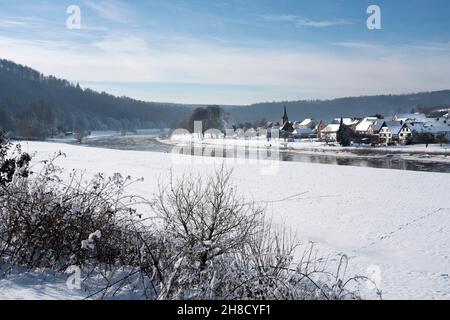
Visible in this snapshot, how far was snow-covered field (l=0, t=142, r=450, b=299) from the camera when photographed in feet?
36.2

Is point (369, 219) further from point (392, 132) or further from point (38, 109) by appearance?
point (38, 109)

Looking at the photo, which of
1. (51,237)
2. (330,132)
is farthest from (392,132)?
(51,237)

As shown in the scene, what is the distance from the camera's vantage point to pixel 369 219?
1836 centimetres

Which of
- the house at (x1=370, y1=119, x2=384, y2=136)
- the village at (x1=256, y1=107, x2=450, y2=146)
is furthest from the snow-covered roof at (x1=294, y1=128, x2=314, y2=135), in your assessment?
the house at (x1=370, y1=119, x2=384, y2=136)

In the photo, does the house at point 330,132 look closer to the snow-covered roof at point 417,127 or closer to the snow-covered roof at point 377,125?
the snow-covered roof at point 377,125

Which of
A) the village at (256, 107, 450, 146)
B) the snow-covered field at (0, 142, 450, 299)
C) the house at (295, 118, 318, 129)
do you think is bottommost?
the snow-covered field at (0, 142, 450, 299)

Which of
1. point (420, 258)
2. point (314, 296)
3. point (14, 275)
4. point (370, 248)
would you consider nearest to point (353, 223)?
point (370, 248)

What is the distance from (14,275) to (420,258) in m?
12.2

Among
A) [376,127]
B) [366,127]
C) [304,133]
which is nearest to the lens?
[376,127]

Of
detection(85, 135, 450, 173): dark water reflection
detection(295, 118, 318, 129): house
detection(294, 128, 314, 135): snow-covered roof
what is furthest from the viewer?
detection(295, 118, 318, 129): house

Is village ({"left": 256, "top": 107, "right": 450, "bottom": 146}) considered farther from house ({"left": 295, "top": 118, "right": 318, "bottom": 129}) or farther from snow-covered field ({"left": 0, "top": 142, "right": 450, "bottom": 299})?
snow-covered field ({"left": 0, "top": 142, "right": 450, "bottom": 299})

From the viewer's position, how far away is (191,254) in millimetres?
6520

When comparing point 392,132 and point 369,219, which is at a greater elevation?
point 392,132

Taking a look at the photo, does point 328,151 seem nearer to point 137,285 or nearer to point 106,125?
point 137,285
